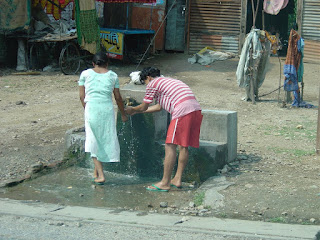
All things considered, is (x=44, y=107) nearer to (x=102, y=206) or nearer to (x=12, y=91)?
(x=12, y=91)

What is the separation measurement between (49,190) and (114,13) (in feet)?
37.0

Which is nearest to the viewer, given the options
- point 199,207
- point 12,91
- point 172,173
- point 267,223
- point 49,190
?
point 267,223

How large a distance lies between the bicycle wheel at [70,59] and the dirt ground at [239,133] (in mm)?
243

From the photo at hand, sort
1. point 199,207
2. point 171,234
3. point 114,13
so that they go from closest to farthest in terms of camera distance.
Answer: point 171,234 → point 199,207 → point 114,13

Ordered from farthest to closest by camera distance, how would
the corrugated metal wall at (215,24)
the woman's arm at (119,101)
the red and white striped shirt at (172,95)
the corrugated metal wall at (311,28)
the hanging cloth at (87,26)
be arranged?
the corrugated metal wall at (215,24)
the corrugated metal wall at (311,28)
the hanging cloth at (87,26)
the woman's arm at (119,101)
the red and white striped shirt at (172,95)

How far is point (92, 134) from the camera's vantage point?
19.3ft

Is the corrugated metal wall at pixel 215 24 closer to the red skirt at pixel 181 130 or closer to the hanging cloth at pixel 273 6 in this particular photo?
the hanging cloth at pixel 273 6

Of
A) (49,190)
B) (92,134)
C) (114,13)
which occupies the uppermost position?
(114,13)

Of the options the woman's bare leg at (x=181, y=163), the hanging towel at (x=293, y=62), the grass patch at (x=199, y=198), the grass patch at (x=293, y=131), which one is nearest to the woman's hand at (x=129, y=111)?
the woman's bare leg at (x=181, y=163)

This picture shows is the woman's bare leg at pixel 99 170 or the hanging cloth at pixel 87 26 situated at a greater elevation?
the hanging cloth at pixel 87 26

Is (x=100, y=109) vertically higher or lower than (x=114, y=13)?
lower

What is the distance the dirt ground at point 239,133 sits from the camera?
529 cm

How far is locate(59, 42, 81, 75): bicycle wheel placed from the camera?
13.1 metres

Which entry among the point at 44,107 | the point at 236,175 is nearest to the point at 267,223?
the point at 236,175
